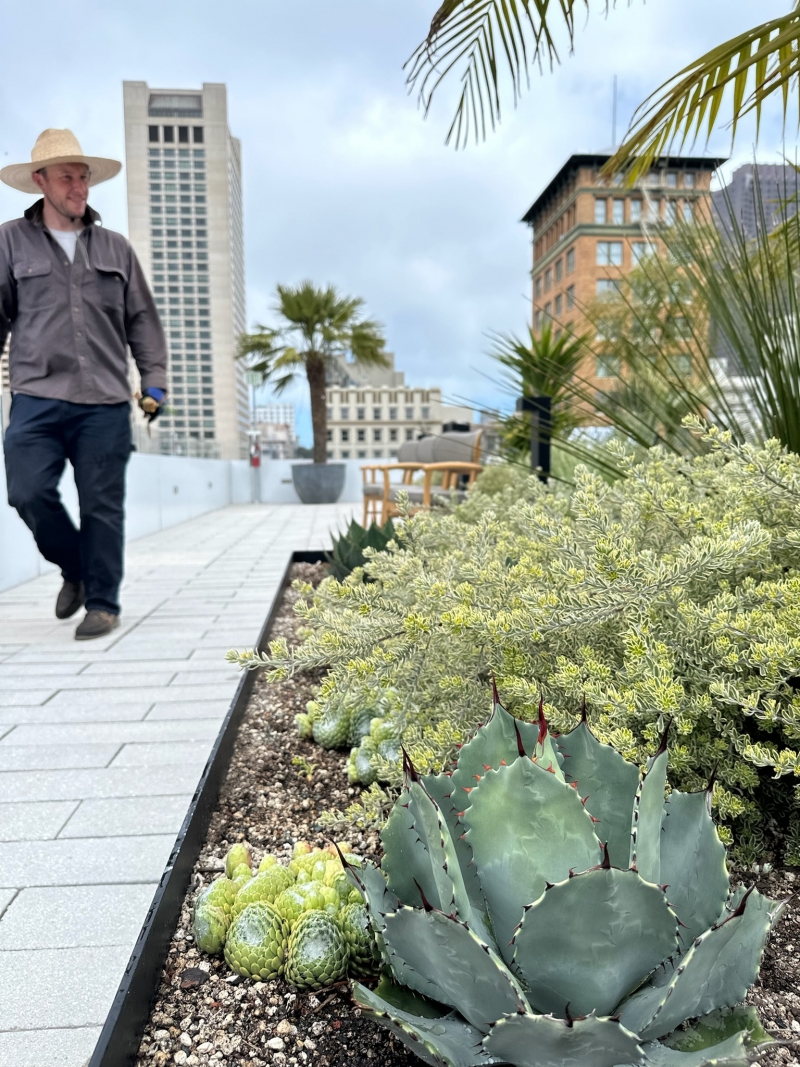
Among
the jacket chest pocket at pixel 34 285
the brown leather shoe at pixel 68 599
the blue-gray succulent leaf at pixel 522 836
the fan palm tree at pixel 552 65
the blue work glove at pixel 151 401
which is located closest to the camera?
the blue-gray succulent leaf at pixel 522 836

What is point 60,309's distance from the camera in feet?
9.43

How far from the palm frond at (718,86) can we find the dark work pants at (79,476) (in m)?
2.16

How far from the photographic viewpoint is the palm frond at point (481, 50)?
1.91 metres

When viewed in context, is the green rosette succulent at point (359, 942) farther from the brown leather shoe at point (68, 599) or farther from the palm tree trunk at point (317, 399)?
the palm tree trunk at point (317, 399)

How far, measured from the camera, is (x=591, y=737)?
826 millimetres

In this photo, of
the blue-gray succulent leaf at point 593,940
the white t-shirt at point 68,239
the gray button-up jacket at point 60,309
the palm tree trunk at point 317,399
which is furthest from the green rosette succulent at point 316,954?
the palm tree trunk at point 317,399

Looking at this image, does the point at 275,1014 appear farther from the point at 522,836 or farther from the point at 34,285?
the point at 34,285

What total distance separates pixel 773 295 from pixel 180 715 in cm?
195

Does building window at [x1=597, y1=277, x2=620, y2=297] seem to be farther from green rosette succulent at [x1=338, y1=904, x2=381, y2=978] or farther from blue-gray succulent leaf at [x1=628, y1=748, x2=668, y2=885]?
green rosette succulent at [x1=338, y1=904, x2=381, y2=978]

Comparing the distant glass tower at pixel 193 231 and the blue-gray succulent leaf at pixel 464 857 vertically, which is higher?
the distant glass tower at pixel 193 231

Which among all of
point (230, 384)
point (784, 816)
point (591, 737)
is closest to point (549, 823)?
point (591, 737)

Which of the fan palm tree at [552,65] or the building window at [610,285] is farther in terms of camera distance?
the building window at [610,285]

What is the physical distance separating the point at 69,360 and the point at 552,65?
2070mm

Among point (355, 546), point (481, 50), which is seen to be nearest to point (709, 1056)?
point (355, 546)
